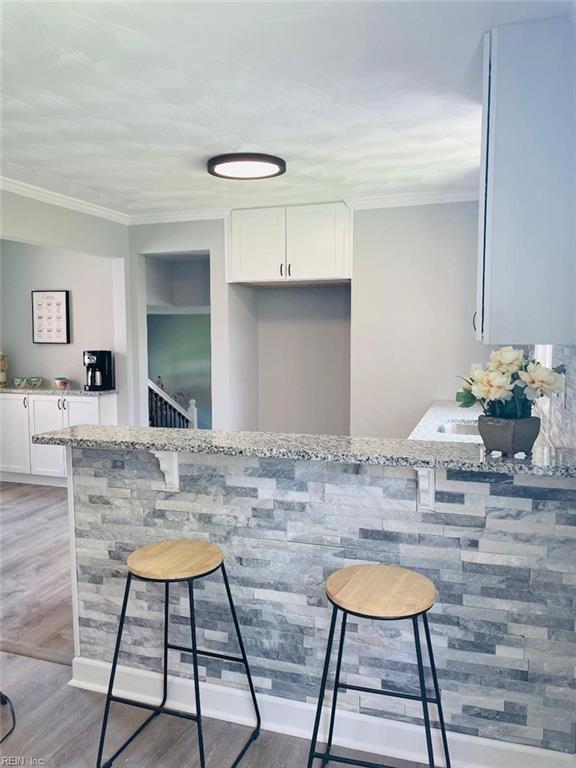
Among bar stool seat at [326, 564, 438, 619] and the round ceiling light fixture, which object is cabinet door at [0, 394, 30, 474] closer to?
the round ceiling light fixture

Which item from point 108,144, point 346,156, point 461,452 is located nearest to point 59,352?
point 108,144

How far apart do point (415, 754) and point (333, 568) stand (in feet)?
2.27

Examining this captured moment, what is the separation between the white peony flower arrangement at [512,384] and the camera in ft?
5.81

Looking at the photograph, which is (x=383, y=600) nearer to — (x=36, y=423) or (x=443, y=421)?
(x=443, y=421)

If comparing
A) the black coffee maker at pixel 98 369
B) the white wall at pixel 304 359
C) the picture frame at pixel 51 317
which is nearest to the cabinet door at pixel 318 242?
the white wall at pixel 304 359

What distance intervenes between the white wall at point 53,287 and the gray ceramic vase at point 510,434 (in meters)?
4.32

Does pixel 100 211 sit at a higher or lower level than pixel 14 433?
higher

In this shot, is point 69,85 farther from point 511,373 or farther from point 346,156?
point 511,373

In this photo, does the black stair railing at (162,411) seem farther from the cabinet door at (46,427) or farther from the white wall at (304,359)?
the white wall at (304,359)

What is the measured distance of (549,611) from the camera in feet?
6.17

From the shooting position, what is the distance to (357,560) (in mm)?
2080

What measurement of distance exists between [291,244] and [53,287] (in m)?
2.74

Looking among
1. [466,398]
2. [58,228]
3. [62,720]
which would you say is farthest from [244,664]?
[58,228]

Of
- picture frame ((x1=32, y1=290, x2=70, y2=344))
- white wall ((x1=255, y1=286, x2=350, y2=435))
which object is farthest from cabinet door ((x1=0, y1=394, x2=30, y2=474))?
white wall ((x1=255, y1=286, x2=350, y2=435))
